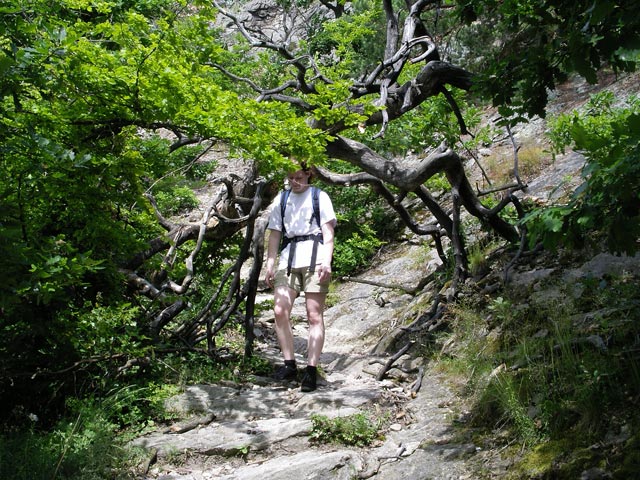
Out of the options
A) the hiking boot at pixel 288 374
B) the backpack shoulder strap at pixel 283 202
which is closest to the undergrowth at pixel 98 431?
the hiking boot at pixel 288 374

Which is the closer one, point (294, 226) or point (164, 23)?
point (164, 23)

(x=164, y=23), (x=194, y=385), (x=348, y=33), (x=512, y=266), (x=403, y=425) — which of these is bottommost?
(x=403, y=425)

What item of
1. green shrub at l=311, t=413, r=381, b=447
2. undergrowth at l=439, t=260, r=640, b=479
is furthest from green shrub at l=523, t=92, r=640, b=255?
green shrub at l=311, t=413, r=381, b=447

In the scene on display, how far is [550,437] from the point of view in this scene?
3.30 meters

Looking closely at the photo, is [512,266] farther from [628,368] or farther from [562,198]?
[628,368]

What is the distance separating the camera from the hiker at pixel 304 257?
513 cm

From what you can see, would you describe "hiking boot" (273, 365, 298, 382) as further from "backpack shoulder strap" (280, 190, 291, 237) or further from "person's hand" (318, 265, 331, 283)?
"backpack shoulder strap" (280, 190, 291, 237)

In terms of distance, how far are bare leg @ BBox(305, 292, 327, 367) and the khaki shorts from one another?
8 cm

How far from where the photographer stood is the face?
5.30 meters

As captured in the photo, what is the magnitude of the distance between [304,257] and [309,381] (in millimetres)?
1119

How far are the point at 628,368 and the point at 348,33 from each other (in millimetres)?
11275

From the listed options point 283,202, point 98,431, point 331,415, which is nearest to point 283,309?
point 283,202

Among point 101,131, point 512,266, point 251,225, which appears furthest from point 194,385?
point 512,266

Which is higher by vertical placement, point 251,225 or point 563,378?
point 251,225
